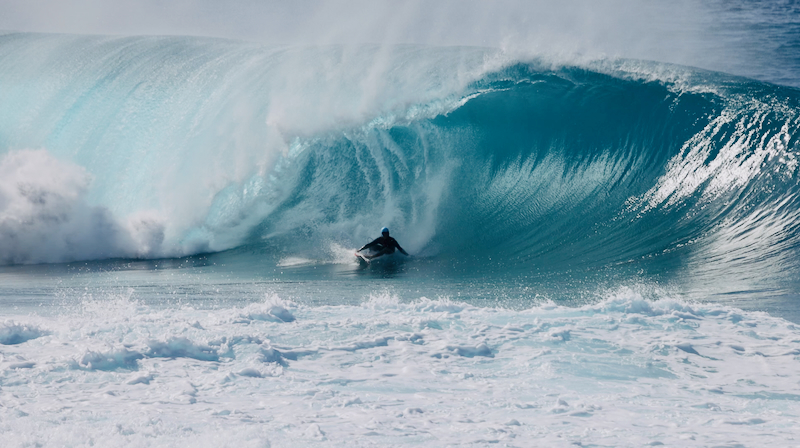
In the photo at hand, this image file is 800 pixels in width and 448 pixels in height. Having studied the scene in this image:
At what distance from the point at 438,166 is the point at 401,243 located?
2432 millimetres

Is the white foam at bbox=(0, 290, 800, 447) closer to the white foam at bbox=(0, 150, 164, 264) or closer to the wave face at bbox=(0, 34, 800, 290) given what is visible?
the wave face at bbox=(0, 34, 800, 290)

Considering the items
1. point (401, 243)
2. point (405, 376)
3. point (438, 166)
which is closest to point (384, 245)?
point (401, 243)

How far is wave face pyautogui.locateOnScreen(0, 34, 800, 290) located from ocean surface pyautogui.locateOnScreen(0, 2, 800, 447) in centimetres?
6

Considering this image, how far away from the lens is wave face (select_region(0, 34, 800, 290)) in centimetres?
1077

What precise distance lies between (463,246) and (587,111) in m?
4.83

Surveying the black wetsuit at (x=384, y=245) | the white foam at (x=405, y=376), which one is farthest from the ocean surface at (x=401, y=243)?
the black wetsuit at (x=384, y=245)

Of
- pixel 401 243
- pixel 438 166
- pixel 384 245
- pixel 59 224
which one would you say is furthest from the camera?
pixel 438 166

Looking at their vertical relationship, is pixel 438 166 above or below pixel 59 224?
above

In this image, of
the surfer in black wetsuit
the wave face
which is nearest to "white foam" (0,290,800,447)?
the wave face

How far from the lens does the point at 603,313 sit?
6.45m

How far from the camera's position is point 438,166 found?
13.1 metres

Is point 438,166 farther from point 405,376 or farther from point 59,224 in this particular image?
point 405,376

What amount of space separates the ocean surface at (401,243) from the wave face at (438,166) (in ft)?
0.19

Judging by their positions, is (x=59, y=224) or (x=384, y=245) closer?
(x=384, y=245)
